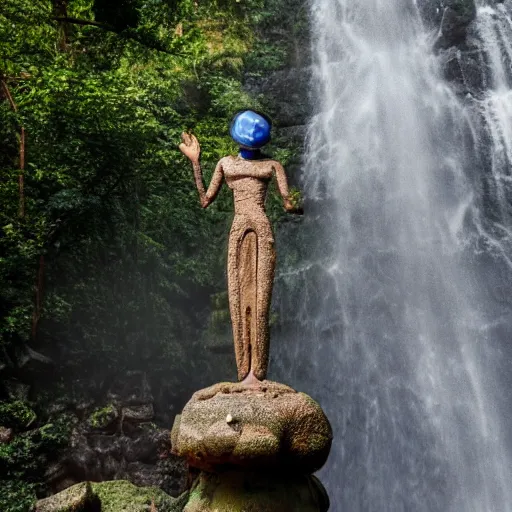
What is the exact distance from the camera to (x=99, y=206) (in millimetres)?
11172

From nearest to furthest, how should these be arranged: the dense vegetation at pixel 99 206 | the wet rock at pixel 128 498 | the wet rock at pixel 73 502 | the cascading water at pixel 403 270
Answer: the wet rock at pixel 73 502 < the wet rock at pixel 128 498 < the dense vegetation at pixel 99 206 < the cascading water at pixel 403 270

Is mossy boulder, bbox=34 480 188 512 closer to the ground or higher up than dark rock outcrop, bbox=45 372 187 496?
closer to the ground

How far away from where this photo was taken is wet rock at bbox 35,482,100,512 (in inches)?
263

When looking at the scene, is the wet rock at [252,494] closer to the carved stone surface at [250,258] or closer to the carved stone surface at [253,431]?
the carved stone surface at [253,431]

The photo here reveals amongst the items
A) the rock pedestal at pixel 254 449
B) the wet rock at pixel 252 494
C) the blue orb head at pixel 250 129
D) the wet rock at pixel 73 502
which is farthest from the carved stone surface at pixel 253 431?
the wet rock at pixel 73 502

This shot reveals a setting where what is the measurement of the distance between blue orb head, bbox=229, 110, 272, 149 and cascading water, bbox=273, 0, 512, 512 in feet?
29.3

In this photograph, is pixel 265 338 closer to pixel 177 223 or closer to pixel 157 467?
pixel 157 467

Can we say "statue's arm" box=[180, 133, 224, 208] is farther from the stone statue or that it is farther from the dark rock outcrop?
the dark rock outcrop

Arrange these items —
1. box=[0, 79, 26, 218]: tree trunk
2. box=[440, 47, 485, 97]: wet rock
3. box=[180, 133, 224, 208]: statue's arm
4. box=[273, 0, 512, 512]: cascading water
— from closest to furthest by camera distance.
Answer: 1. box=[180, 133, 224, 208]: statue's arm
2. box=[0, 79, 26, 218]: tree trunk
3. box=[273, 0, 512, 512]: cascading water
4. box=[440, 47, 485, 97]: wet rock

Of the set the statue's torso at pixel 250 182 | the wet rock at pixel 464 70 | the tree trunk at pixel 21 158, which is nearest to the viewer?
the statue's torso at pixel 250 182

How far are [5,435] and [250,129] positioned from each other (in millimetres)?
6234

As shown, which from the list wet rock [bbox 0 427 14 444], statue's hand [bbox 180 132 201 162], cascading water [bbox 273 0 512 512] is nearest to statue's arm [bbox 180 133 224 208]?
statue's hand [bbox 180 132 201 162]

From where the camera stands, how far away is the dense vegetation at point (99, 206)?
30.3 feet

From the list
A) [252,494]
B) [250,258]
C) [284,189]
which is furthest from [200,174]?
[252,494]
